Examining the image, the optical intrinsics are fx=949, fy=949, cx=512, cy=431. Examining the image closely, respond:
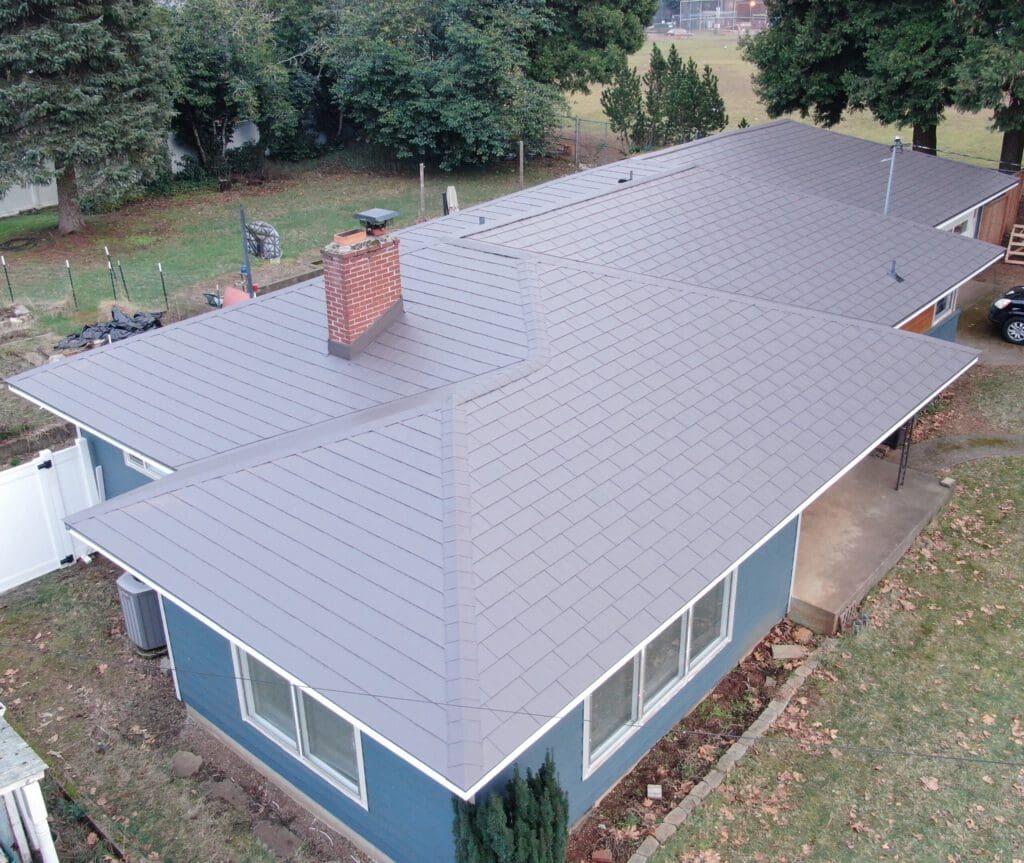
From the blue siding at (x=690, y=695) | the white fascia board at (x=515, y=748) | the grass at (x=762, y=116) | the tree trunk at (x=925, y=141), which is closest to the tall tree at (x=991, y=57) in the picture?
the tree trunk at (x=925, y=141)

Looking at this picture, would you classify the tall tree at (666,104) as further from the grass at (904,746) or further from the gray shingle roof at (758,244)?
the grass at (904,746)

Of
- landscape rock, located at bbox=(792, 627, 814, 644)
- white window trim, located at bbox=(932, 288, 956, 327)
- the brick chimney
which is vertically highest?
the brick chimney

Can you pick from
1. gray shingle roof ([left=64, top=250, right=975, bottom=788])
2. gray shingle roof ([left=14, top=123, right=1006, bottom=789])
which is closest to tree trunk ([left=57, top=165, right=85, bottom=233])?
gray shingle roof ([left=14, top=123, right=1006, bottom=789])

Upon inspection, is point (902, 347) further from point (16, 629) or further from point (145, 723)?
point (16, 629)

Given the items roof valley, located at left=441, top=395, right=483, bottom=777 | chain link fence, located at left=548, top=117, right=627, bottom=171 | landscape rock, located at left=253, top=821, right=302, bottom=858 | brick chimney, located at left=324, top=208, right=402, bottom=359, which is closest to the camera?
roof valley, located at left=441, top=395, right=483, bottom=777

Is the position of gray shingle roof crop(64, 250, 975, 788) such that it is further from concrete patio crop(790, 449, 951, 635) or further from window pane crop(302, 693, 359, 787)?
concrete patio crop(790, 449, 951, 635)

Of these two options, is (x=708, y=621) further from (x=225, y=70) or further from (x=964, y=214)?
(x=225, y=70)

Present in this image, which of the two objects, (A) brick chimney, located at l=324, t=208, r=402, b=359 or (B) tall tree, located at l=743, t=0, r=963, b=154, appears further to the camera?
(B) tall tree, located at l=743, t=0, r=963, b=154
